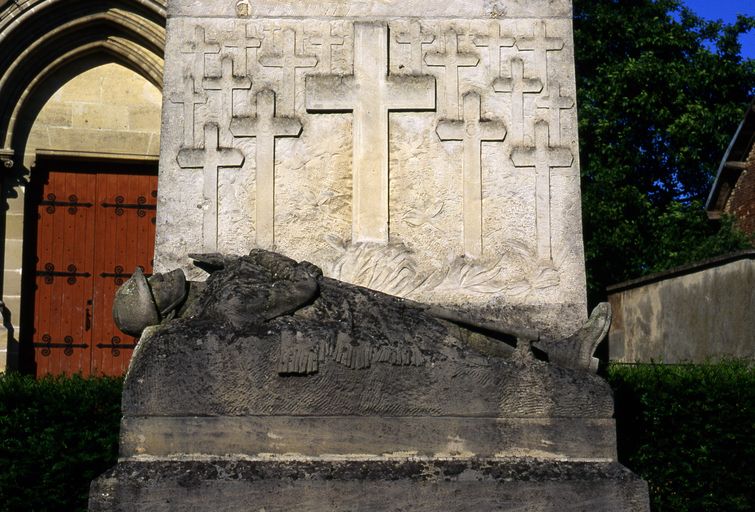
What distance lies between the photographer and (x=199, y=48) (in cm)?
635

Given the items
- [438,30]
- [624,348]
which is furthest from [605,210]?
[438,30]

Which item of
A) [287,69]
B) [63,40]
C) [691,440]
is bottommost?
[691,440]

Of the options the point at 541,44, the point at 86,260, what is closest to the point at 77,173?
the point at 86,260

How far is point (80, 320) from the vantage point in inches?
447

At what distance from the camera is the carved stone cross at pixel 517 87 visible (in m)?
6.32

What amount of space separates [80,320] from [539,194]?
21.7 feet

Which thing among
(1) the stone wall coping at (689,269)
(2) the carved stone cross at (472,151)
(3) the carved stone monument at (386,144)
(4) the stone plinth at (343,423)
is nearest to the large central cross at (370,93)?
(3) the carved stone monument at (386,144)

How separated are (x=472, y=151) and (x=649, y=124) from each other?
48.0 ft

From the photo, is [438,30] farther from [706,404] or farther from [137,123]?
[137,123]

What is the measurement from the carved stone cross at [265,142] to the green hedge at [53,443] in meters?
2.00

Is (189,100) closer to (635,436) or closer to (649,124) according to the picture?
(635,436)

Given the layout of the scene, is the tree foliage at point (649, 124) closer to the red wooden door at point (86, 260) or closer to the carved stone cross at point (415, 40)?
the red wooden door at point (86, 260)

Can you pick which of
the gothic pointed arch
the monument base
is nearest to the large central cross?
the monument base

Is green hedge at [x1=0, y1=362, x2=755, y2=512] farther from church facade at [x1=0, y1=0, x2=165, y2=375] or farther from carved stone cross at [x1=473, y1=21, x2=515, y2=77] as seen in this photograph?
church facade at [x1=0, y1=0, x2=165, y2=375]
